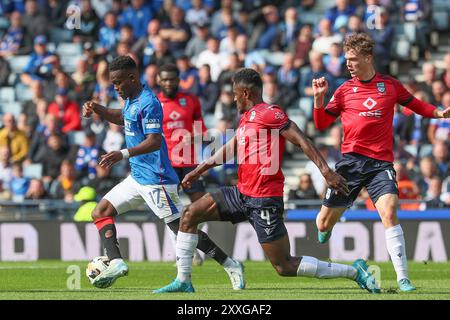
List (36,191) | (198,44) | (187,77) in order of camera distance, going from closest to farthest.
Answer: (36,191) < (187,77) < (198,44)

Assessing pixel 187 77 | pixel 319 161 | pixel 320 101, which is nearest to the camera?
pixel 319 161

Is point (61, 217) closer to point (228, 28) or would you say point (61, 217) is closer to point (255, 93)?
point (228, 28)

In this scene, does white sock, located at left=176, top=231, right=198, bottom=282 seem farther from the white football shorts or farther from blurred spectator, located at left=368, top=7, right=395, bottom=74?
blurred spectator, located at left=368, top=7, right=395, bottom=74

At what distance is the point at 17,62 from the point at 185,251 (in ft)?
48.8

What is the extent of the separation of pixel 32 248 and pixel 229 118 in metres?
4.53

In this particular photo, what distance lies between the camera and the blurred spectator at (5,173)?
22.5 m

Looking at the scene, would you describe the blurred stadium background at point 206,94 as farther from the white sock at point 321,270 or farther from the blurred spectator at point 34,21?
the white sock at point 321,270

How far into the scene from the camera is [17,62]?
25.9 m

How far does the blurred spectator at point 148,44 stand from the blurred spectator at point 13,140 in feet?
9.44

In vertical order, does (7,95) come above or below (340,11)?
below

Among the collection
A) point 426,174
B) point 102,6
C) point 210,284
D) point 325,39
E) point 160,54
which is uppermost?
point 102,6

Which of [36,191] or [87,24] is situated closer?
[36,191]

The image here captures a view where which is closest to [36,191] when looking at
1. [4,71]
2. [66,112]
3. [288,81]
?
[66,112]

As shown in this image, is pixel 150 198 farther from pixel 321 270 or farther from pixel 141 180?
pixel 321 270
